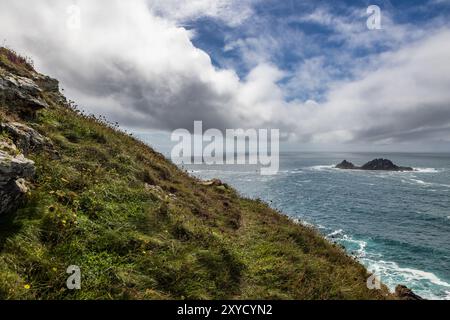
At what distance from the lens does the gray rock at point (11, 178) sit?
24.0ft

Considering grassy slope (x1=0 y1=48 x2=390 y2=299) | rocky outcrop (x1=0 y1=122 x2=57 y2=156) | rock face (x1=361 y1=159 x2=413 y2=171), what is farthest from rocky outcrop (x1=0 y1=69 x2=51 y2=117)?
rock face (x1=361 y1=159 x2=413 y2=171)

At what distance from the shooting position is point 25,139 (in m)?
10.4

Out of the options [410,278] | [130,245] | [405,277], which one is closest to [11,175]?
[130,245]

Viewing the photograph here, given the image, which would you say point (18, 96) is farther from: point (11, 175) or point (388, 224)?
point (388, 224)

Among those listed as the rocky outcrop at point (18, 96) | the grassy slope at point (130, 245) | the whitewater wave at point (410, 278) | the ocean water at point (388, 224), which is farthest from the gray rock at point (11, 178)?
the whitewater wave at point (410, 278)

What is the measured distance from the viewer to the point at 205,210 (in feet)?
48.1

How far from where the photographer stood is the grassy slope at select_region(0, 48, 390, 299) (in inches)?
273

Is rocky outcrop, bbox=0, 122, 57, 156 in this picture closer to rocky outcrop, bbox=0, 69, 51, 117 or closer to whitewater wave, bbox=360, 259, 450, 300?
rocky outcrop, bbox=0, 69, 51, 117

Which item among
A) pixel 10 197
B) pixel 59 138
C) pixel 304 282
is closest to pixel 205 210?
pixel 304 282

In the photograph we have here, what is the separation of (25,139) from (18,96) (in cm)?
361
